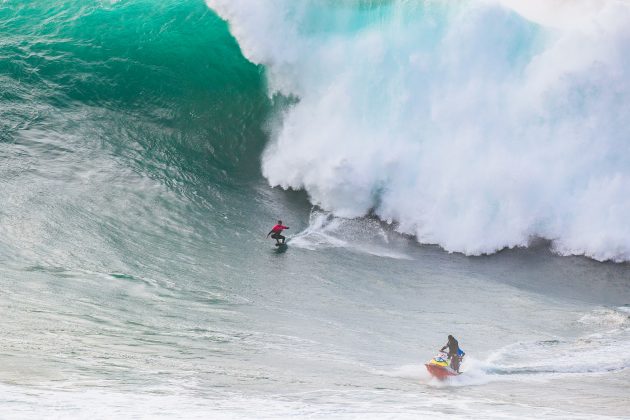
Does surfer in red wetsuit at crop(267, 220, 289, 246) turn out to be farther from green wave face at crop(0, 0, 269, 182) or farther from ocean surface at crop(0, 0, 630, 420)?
green wave face at crop(0, 0, 269, 182)

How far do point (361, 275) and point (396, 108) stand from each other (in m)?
4.98

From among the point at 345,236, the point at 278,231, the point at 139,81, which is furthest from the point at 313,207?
the point at 139,81

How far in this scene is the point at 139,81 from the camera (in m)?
18.8

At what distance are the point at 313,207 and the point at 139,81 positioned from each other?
598 centimetres

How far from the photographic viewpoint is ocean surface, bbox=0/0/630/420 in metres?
9.37

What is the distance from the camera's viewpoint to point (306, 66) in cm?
1784

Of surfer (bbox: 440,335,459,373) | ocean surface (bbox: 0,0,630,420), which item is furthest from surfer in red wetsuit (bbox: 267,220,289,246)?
surfer (bbox: 440,335,459,373)

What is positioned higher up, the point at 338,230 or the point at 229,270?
the point at 338,230

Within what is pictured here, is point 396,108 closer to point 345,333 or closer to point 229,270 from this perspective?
point 229,270

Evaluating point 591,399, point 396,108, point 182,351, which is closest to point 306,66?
point 396,108

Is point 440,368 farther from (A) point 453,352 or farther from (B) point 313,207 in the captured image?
(B) point 313,207

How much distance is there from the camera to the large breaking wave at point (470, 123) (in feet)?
50.9

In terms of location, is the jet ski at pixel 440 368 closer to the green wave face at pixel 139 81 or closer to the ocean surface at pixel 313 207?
the ocean surface at pixel 313 207

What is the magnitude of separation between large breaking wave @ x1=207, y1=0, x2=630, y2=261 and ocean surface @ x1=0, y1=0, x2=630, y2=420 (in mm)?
50
